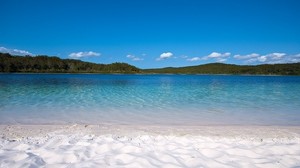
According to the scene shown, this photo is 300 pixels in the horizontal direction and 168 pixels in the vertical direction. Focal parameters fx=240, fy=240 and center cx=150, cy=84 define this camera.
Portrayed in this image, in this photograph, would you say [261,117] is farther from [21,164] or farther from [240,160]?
[21,164]

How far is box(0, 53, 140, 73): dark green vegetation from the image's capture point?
126625mm

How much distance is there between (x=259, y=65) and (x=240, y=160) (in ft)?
635

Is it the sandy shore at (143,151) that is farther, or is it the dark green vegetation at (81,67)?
the dark green vegetation at (81,67)

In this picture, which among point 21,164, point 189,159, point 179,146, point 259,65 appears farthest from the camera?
point 259,65

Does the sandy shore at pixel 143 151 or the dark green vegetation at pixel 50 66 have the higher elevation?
the dark green vegetation at pixel 50 66

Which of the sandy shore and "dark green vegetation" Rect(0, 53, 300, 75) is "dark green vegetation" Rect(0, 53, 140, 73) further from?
the sandy shore

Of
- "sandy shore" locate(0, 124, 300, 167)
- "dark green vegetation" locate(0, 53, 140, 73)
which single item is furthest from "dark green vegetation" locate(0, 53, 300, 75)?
"sandy shore" locate(0, 124, 300, 167)

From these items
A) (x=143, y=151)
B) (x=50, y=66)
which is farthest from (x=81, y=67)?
(x=143, y=151)

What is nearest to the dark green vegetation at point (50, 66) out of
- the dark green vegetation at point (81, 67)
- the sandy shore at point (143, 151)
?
the dark green vegetation at point (81, 67)

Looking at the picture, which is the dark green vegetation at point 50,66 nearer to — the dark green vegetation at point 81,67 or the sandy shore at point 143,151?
the dark green vegetation at point 81,67

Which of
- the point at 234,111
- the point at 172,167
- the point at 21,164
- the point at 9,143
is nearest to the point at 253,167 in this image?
the point at 172,167

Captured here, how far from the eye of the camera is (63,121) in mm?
9461

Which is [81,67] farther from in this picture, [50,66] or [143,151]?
[143,151]

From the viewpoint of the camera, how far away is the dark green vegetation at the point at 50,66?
126625 millimetres
